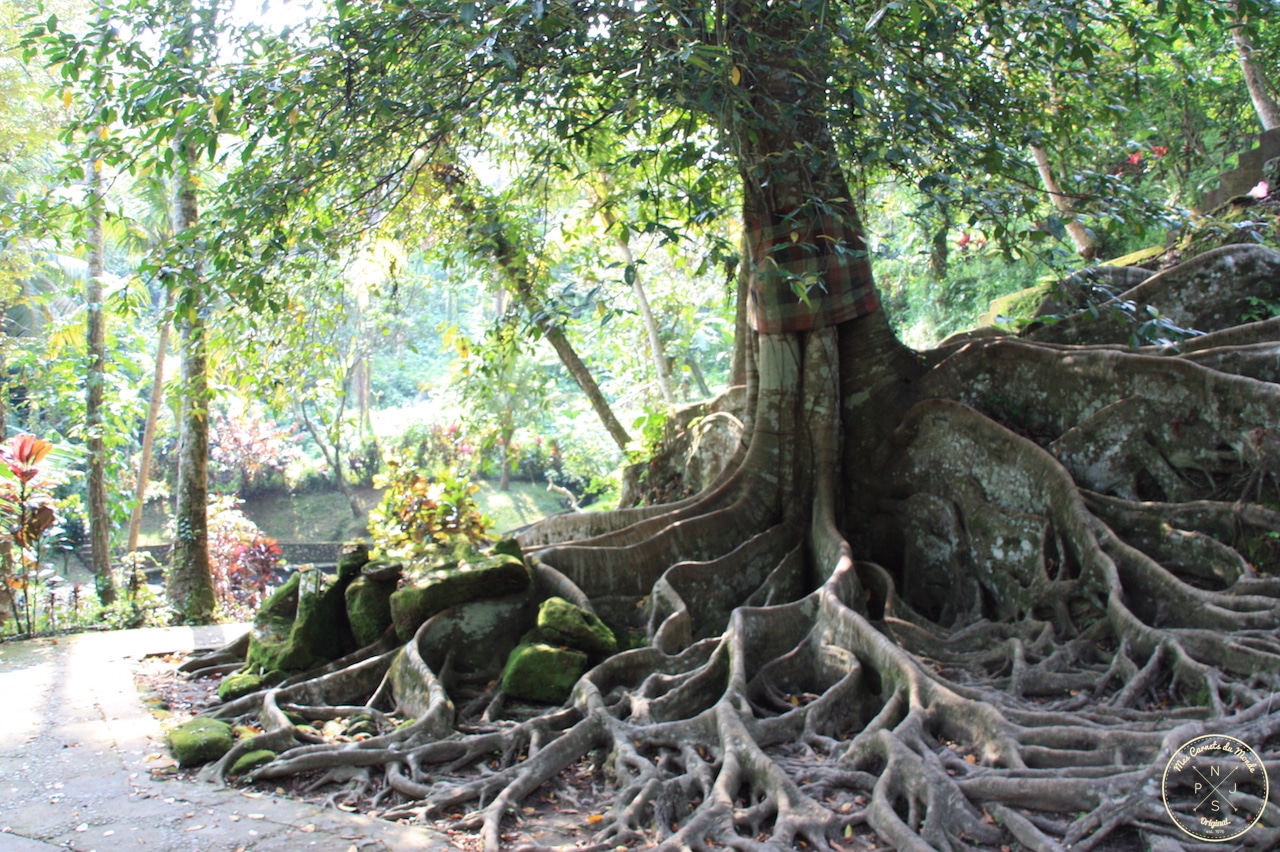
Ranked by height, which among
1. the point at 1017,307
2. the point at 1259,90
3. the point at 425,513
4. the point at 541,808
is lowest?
the point at 541,808

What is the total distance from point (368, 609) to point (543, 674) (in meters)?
1.42

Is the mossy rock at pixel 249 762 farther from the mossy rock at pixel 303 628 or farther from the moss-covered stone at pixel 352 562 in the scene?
the moss-covered stone at pixel 352 562

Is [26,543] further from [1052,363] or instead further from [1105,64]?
[1105,64]

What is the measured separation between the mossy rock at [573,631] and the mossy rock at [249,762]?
4.87 feet

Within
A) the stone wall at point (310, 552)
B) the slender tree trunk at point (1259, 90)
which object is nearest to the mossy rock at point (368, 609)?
the slender tree trunk at point (1259, 90)

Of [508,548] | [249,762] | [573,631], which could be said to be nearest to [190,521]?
[508,548]

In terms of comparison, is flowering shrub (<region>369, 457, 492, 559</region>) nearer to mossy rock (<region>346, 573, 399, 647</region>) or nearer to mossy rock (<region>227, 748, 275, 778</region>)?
mossy rock (<region>346, 573, 399, 647</region>)

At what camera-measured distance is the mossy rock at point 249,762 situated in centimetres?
426

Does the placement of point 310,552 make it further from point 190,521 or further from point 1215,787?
point 1215,787

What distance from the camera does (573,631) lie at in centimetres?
512

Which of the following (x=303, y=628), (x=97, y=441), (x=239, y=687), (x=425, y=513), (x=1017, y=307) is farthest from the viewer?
(x=97, y=441)

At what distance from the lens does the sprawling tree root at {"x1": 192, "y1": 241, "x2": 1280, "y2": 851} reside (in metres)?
3.40

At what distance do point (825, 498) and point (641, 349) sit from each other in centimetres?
910

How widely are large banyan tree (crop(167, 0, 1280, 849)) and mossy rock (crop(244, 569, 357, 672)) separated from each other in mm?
284
